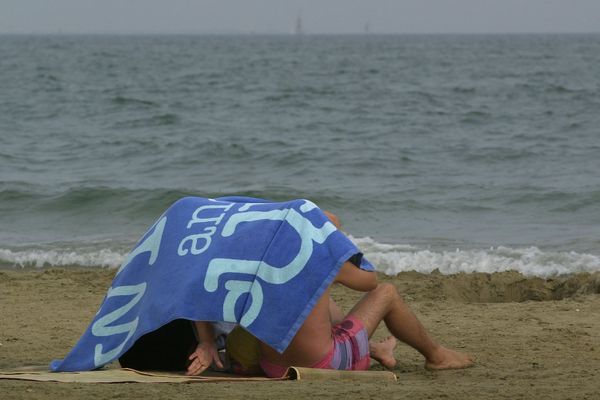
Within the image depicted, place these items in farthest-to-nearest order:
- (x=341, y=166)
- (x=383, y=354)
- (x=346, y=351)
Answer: (x=341, y=166) < (x=383, y=354) < (x=346, y=351)

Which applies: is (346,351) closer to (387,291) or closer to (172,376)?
(387,291)

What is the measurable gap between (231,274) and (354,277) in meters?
0.51

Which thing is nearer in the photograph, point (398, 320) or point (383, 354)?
point (398, 320)

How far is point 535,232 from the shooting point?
33.7 feet

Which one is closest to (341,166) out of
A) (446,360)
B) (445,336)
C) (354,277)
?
(445,336)

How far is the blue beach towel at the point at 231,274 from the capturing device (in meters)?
4.16

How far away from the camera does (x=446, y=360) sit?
190 inches

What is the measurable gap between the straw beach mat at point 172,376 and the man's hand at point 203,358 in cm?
3

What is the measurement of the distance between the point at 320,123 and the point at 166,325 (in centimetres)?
1627

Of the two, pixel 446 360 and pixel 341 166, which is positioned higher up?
pixel 446 360

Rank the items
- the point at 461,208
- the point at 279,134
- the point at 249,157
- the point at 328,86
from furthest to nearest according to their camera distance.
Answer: the point at 328,86 < the point at 279,134 < the point at 249,157 < the point at 461,208

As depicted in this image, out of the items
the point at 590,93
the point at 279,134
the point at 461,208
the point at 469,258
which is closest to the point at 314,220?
the point at 469,258

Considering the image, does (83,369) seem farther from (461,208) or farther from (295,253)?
(461,208)

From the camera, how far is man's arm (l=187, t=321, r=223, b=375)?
4.26m
